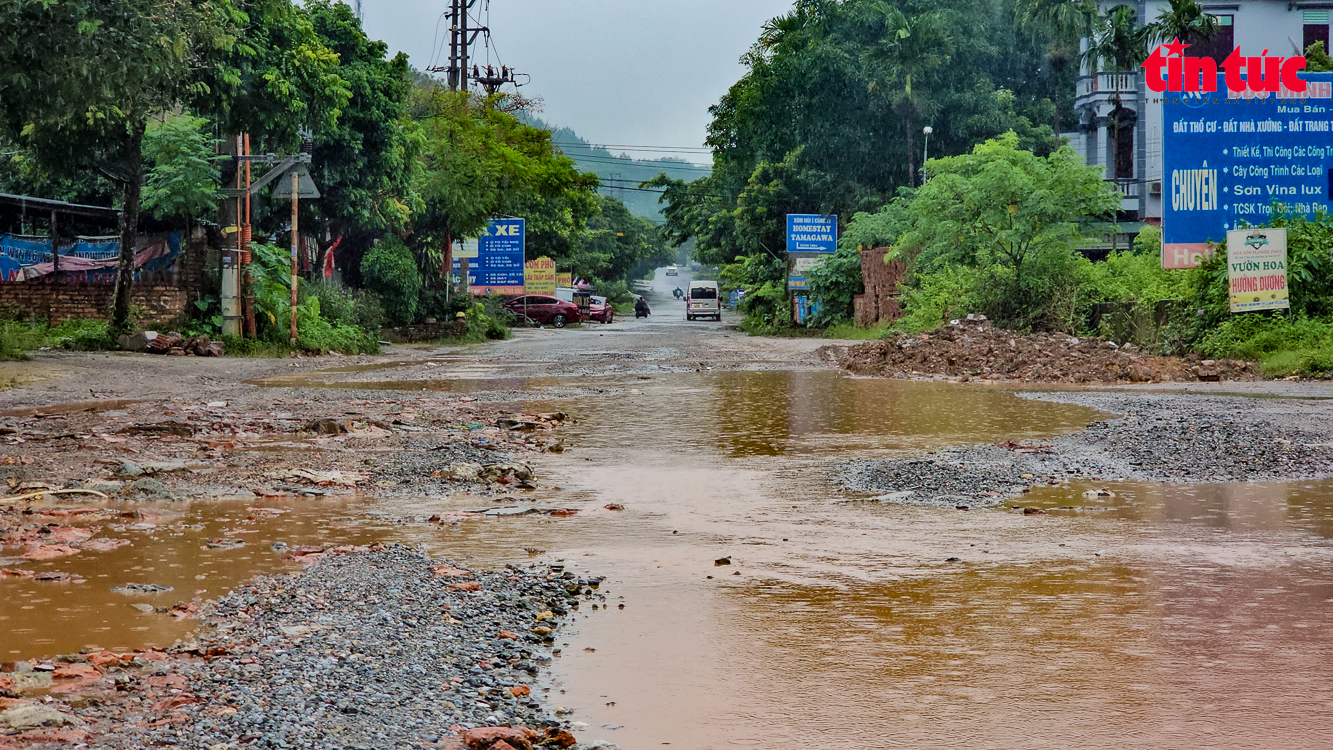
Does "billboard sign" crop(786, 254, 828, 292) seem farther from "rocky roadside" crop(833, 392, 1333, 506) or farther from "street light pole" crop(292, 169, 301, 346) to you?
"rocky roadside" crop(833, 392, 1333, 506)

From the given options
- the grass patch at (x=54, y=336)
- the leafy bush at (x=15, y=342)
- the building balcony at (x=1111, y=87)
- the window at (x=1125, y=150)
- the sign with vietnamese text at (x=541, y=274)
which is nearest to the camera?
the leafy bush at (x=15, y=342)

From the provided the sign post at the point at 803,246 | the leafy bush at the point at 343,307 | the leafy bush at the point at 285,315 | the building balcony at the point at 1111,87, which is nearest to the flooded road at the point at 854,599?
the leafy bush at the point at 285,315

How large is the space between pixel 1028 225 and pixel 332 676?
963 inches

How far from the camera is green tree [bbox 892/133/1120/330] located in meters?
26.2

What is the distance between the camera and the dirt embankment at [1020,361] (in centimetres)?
1916

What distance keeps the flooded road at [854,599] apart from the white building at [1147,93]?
124 feet

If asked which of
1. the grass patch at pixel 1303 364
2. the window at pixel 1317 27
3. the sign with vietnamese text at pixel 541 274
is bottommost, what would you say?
the grass patch at pixel 1303 364

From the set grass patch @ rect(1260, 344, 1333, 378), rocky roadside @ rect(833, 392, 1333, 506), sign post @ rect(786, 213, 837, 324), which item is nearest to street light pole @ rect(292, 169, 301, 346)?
rocky roadside @ rect(833, 392, 1333, 506)

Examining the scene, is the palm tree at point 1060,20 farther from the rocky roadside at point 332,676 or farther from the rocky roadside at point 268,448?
the rocky roadside at point 332,676

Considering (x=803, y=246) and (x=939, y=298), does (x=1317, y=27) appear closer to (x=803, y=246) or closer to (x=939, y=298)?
(x=803, y=246)

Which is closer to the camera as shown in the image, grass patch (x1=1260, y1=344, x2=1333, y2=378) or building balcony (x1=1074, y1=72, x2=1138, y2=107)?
grass patch (x1=1260, y1=344, x2=1333, y2=378)

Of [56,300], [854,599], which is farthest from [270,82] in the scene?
[854,599]

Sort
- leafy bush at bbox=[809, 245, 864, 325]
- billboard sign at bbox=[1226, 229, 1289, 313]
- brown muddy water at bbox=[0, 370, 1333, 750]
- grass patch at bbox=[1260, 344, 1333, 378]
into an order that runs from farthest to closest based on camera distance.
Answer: leafy bush at bbox=[809, 245, 864, 325] → billboard sign at bbox=[1226, 229, 1289, 313] → grass patch at bbox=[1260, 344, 1333, 378] → brown muddy water at bbox=[0, 370, 1333, 750]
